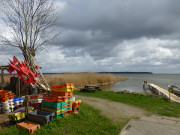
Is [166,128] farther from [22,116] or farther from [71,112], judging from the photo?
[22,116]

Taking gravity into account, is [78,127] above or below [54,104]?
below

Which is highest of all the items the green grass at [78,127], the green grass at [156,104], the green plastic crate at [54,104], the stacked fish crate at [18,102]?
the green plastic crate at [54,104]

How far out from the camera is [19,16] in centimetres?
1127

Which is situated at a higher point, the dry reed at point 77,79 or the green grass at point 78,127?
the dry reed at point 77,79

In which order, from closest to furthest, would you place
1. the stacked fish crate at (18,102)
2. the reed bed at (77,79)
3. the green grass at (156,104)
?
the stacked fish crate at (18,102) < the green grass at (156,104) < the reed bed at (77,79)

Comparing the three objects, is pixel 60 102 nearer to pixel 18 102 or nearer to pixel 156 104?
pixel 18 102

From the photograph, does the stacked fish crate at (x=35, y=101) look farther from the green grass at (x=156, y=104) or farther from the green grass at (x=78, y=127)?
the green grass at (x=156, y=104)

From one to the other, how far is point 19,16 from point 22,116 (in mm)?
→ 9224

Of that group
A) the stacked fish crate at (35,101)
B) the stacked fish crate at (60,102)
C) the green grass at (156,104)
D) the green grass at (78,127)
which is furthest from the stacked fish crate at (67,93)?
the green grass at (156,104)

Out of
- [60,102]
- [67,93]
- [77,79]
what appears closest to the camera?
[60,102]

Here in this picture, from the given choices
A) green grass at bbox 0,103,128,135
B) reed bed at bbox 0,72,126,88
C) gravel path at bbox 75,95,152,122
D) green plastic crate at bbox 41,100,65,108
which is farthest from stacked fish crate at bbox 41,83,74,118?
reed bed at bbox 0,72,126,88

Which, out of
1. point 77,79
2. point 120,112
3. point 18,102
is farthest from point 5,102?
point 77,79

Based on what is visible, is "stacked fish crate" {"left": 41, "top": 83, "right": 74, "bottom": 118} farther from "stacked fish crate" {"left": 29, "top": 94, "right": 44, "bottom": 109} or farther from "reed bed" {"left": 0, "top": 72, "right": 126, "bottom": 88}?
"reed bed" {"left": 0, "top": 72, "right": 126, "bottom": 88}

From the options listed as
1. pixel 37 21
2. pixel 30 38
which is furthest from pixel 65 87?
pixel 37 21
